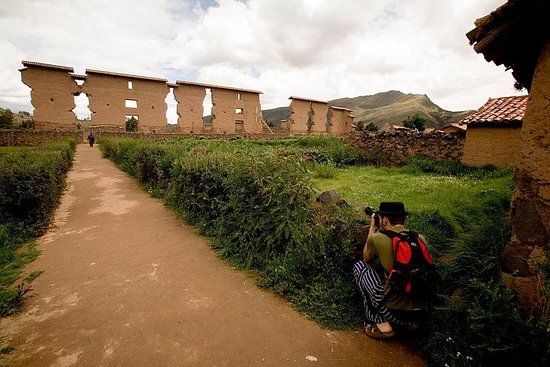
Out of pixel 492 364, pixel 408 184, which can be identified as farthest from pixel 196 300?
pixel 408 184

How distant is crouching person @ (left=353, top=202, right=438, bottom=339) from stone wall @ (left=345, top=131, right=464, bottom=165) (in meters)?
10.9

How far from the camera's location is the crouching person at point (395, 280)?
281 centimetres

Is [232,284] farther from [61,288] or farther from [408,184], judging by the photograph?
[408,184]

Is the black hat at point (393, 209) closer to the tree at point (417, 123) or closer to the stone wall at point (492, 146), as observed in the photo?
the stone wall at point (492, 146)

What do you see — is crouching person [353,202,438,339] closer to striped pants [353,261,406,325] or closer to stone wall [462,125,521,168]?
striped pants [353,261,406,325]

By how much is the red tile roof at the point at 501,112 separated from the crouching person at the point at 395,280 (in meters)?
9.67

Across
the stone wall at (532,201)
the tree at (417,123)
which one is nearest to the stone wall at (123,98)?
the stone wall at (532,201)

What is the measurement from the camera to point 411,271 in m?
2.79

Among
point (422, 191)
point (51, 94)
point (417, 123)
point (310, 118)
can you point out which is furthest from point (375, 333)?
point (417, 123)

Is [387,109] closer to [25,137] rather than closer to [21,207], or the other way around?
[25,137]

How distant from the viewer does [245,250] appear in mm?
5074

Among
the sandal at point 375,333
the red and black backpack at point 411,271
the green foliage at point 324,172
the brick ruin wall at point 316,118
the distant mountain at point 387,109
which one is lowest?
the sandal at point 375,333

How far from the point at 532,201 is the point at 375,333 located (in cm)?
214

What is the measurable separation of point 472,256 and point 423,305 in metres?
1.00
